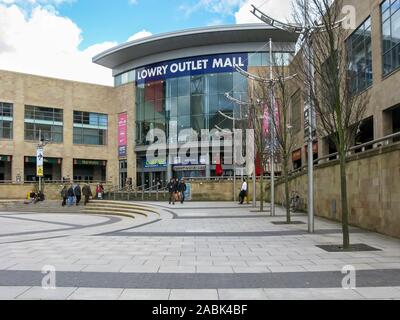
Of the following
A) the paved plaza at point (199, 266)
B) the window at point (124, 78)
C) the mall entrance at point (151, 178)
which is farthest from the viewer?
the window at point (124, 78)

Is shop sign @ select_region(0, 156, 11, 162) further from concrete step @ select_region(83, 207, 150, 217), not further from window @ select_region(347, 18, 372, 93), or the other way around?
window @ select_region(347, 18, 372, 93)

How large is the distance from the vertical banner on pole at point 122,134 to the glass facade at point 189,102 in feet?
12.8

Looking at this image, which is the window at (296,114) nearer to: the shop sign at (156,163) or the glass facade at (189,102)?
the glass facade at (189,102)

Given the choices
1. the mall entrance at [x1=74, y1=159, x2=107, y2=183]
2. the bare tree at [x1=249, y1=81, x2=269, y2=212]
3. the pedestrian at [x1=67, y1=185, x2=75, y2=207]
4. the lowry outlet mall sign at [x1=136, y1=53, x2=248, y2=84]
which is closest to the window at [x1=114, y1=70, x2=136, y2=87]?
the lowry outlet mall sign at [x1=136, y1=53, x2=248, y2=84]

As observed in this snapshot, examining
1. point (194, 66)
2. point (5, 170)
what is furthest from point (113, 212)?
point (5, 170)

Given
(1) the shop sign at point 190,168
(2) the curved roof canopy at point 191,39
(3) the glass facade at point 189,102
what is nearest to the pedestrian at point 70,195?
(1) the shop sign at point 190,168

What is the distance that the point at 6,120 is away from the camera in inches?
2352

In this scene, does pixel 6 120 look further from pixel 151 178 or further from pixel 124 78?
pixel 151 178

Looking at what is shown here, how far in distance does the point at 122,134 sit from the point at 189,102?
13.4m

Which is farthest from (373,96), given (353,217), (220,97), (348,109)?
(220,97)

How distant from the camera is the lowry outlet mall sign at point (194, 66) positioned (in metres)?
57.0

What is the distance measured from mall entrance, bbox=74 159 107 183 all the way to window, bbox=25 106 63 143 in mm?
5053

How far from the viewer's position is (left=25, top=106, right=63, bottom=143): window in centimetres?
6178
